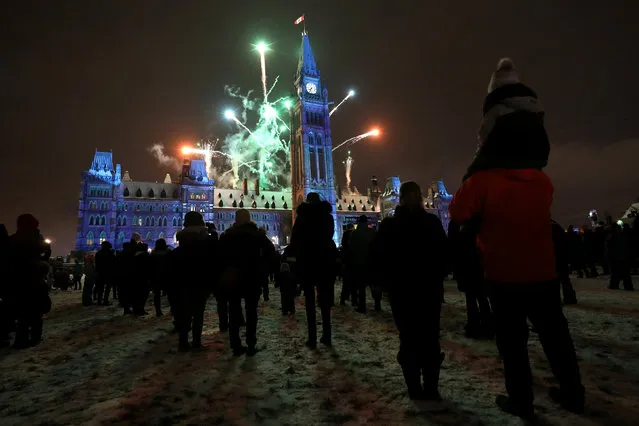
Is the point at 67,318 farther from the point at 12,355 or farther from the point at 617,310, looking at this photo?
the point at 617,310

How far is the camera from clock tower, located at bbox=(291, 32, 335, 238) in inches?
3191

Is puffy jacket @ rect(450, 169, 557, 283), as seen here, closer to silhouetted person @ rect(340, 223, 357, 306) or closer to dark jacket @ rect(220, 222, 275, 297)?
dark jacket @ rect(220, 222, 275, 297)

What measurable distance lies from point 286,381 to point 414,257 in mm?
2067

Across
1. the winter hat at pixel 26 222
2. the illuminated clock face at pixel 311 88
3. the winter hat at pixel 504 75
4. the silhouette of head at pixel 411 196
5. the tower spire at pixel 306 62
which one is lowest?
the silhouette of head at pixel 411 196

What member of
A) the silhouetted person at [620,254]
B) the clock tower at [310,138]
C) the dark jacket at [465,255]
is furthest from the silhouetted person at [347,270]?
the clock tower at [310,138]

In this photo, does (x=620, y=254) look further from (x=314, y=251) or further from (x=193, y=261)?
(x=193, y=261)

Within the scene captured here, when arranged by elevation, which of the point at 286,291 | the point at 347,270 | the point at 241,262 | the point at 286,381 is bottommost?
the point at 286,381

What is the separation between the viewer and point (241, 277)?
5391 mm

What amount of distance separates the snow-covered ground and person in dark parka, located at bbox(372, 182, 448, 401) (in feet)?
1.00

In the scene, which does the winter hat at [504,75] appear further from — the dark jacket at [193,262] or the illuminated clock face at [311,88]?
the illuminated clock face at [311,88]

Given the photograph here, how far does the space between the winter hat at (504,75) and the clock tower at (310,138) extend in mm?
74835

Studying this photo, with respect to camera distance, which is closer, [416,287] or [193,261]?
[416,287]

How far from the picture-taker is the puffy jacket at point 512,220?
9.36ft

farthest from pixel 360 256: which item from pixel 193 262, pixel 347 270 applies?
pixel 193 262
